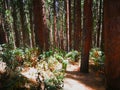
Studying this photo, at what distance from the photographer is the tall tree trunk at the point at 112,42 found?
557cm

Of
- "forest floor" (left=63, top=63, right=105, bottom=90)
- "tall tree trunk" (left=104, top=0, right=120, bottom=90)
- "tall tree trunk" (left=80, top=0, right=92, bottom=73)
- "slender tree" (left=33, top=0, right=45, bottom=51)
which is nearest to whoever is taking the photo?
"tall tree trunk" (left=104, top=0, right=120, bottom=90)

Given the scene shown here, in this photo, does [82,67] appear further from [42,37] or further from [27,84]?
[27,84]

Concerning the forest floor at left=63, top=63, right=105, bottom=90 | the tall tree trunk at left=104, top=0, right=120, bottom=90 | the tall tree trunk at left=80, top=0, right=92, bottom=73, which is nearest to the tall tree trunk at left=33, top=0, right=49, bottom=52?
the tall tree trunk at left=80, top=0, right=92, bottom=73

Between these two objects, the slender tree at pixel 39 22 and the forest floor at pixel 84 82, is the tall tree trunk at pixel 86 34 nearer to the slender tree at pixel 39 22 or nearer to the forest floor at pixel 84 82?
the forest floor at pixel 84 82

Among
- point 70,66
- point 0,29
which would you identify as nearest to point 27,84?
point 70,66

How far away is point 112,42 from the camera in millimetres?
5805

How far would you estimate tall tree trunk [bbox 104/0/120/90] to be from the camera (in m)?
5.57

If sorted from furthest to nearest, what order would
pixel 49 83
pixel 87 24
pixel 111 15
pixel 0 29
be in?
pixel 0 29 < pixel 87 24 < pixel 49 83 < pixel 111 15

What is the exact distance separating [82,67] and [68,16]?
10.3 meters

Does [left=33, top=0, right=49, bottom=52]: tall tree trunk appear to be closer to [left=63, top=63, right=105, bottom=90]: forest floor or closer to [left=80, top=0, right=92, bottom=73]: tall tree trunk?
[left=80, top=0, right=92, bottom=73]: tall tree trunk

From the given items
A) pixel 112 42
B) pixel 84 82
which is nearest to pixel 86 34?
pixel 84 82

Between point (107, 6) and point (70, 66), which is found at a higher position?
point (107, 6)

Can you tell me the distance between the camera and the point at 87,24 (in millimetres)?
9539

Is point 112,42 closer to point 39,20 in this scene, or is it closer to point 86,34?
point 86,34
